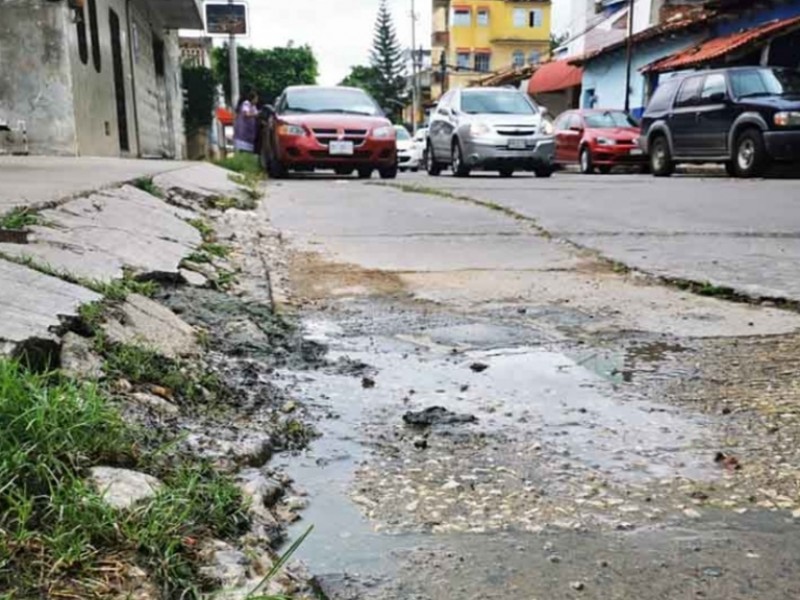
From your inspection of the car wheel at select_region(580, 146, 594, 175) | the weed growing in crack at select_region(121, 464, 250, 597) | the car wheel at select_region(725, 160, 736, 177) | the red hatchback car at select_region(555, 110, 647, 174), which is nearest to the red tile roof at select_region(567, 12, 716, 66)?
the red hatchback car at select_region(555, 110, 647, 174)

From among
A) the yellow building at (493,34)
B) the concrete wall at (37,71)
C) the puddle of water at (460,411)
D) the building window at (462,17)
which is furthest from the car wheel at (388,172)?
the building window at (462,17)

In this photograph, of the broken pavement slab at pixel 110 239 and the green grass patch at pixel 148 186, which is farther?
the green grass patch at pixel 148 186

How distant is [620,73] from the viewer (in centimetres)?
2512

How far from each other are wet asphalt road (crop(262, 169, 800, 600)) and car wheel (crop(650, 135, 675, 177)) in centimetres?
977

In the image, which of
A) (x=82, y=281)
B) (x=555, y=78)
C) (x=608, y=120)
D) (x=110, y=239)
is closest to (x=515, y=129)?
(x=608, y=120)

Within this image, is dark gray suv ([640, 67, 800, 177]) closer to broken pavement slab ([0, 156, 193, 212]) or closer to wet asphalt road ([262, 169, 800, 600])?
wet asphalt road ([262, 169, 800, 600])

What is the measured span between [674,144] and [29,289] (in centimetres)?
1264

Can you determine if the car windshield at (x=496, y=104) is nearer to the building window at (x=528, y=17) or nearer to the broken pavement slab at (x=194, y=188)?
the broken pavement slab at (x=194, y=188)

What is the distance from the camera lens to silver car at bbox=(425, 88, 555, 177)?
12.2m

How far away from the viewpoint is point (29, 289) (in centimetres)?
202

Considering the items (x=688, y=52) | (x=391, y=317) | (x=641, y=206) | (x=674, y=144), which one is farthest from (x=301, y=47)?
(x=391, y=317)

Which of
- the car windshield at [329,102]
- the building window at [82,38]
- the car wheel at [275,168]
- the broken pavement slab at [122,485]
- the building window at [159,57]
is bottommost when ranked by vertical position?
the broken pavement slab at [122,485]

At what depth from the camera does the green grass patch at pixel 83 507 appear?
1.05 metres

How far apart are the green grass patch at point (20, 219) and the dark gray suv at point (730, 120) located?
397 inches
